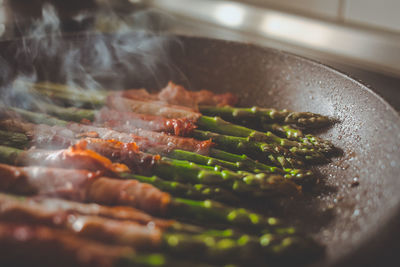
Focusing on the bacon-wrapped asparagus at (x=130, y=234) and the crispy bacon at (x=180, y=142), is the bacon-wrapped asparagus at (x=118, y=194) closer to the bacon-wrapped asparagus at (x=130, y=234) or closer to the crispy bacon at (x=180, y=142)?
the bacon-wrapped asparagus at (x=130, y=234)

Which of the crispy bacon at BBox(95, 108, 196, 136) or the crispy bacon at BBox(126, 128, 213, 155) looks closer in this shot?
the crispy bacon at BBox(126, 128, 213, 155)

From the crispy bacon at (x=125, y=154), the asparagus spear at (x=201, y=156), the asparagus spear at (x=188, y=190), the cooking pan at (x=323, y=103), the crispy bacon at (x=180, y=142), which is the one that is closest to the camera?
the cooking pan at (x=323, y=103)

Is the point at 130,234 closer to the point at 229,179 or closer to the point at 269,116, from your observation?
the point at 229,179

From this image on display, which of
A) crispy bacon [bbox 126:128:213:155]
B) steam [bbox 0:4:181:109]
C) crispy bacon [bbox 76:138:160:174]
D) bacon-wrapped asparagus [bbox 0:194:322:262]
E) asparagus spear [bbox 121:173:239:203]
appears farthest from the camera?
steam [bbox 0:4:181:109]

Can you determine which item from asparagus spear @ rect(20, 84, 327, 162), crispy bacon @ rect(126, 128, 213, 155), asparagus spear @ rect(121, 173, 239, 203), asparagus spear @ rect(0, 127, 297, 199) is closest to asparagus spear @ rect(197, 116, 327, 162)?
asparagus spear @ rect(20, 84, 327, 162)

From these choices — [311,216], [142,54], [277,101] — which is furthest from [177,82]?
[311,216]

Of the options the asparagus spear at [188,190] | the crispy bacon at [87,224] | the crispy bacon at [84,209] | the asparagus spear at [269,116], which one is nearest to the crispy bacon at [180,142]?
the asparagus spear at [188,190]

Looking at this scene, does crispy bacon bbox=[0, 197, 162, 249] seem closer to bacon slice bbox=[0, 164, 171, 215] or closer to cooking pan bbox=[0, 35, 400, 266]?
bacon slice bbox=[0, 164, 171, 215]

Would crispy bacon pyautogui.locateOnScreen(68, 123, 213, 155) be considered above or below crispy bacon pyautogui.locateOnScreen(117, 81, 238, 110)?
below

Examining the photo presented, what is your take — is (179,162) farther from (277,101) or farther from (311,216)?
(277,101)
